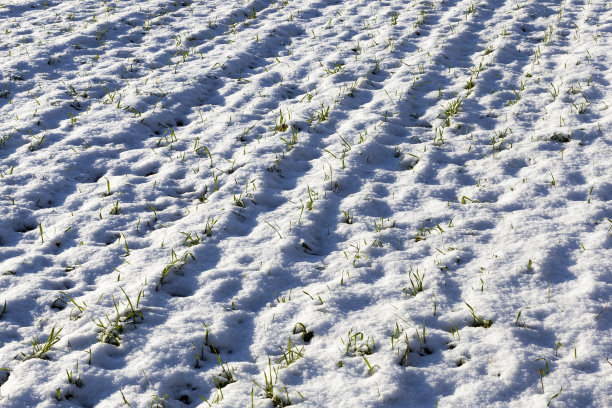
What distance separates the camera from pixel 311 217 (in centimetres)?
380

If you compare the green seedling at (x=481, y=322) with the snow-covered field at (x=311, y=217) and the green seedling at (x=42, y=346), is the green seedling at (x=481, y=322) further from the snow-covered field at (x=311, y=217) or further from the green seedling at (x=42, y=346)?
the green seedling at (x=42, y=346)

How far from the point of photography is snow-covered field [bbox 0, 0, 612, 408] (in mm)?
2605

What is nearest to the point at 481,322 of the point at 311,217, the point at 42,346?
the point at 311,217

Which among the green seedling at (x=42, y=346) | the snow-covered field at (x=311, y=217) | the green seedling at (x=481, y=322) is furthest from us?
the green seedling at (x=481, y=322)

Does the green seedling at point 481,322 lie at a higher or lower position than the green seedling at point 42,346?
lower

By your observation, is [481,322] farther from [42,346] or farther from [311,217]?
[42,346]

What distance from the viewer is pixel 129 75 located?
600 cm

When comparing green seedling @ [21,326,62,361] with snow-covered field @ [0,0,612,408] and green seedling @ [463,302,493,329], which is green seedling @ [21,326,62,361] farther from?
green seedling @ [463,302,493,329]

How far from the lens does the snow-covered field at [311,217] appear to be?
261 cm

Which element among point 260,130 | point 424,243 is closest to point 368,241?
point 424,243

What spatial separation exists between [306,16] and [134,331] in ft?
19.2

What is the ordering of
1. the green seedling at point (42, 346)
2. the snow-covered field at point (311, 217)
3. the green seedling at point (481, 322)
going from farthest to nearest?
the green seedling at point (481, 322) → the green seedling at point (42, 346) → the snow-covered field at point (311, 217)

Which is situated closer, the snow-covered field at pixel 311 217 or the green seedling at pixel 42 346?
the snow-covered field at pixel 311 217

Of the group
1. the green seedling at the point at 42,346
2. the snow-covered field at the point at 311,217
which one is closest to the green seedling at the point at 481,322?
the snow-covered field at the point at 311,217
